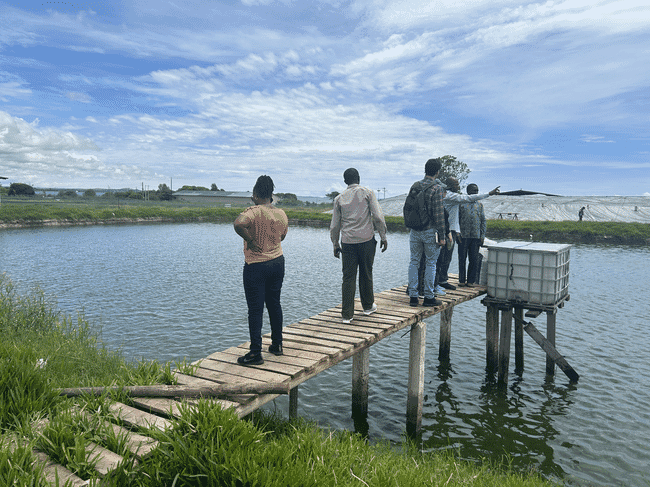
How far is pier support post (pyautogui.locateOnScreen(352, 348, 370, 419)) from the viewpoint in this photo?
754 cm

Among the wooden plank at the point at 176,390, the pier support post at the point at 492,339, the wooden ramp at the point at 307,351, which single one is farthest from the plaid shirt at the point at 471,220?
the wooden plank at the point at 176,390

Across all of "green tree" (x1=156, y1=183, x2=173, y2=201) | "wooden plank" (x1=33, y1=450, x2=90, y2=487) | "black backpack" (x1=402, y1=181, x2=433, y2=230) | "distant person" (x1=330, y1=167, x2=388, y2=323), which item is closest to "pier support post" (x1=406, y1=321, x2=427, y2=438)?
"distant person" (x1=330, y1=167, x2=388, y2=323)

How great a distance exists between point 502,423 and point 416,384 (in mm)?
1645

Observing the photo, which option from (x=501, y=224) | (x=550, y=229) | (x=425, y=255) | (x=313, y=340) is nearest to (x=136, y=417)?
(x=313, y=340)

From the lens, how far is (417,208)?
7477 mm

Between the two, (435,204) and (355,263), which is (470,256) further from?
(355,263)

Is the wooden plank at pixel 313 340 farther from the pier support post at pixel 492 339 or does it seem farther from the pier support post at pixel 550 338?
the pier support post at pixel 550 338

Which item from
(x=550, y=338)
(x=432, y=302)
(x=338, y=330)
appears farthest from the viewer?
(x=550, y=338)

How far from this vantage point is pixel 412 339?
24.9ft

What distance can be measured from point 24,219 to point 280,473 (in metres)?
49.7

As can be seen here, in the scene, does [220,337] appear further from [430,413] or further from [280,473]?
[280,473]

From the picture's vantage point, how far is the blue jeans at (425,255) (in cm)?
767

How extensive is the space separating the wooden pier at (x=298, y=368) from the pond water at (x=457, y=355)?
78 centimetres

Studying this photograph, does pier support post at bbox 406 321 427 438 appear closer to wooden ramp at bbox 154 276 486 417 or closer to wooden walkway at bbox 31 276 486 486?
wooden walkway at bbox 31 276 486 486
